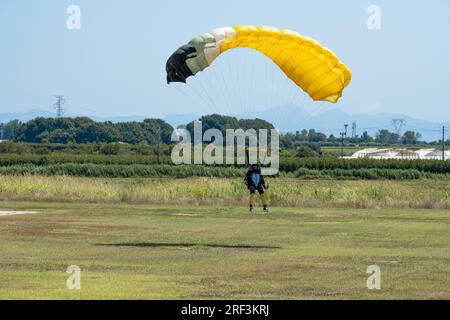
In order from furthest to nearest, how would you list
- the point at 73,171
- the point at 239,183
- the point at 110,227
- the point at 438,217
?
the point at 73,171 → the point at 239,183 → the point at 438,217 → the point at 110,227

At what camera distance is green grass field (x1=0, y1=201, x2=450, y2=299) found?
17.7m

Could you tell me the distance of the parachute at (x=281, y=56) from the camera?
84.5 feet

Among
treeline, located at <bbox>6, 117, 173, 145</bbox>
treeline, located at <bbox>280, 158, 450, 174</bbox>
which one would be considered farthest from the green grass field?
treeline, located at <bbox>6, 117, 173, 145</bbox>

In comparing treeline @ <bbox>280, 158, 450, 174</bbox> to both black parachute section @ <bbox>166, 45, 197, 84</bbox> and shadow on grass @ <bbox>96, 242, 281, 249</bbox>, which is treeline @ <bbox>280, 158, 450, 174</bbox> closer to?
black parachute section @ <bbox>166, 45, 197, 84</bbox>

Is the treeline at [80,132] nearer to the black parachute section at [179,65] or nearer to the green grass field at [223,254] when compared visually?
the green grass field at [223,254]

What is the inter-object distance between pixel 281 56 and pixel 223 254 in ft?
21.2

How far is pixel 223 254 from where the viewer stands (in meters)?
23.3

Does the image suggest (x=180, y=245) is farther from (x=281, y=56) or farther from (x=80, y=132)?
(x=80, y=132)

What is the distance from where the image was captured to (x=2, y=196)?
44.1m

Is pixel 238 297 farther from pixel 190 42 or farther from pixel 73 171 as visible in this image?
pixel 73 171

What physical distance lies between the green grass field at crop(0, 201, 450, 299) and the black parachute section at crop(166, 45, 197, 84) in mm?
4191

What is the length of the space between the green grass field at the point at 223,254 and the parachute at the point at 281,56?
4.18 m

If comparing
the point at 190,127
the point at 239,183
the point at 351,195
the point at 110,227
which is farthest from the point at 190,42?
the point at 190,127

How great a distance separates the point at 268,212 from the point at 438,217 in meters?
5.94
